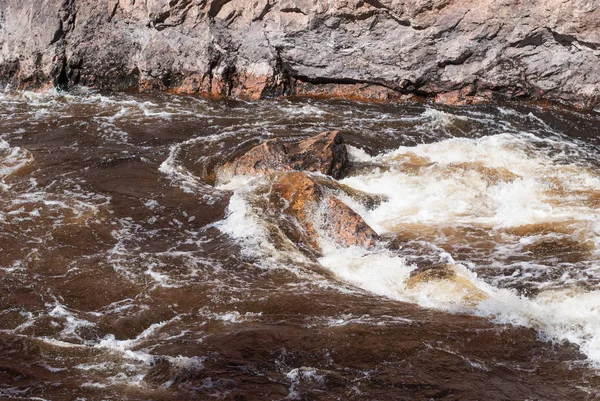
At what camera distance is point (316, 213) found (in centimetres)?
877

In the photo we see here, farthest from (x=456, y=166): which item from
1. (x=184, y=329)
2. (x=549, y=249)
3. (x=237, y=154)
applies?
(x=184, y=329)

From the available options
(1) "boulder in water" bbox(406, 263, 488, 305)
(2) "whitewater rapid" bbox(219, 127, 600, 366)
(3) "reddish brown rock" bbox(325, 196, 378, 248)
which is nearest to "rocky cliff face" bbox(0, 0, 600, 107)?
(2) "whitewater rapid" bbox(219, 127, 600, 366)

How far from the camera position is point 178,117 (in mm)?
14219

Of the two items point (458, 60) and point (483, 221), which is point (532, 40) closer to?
point (458, 60)

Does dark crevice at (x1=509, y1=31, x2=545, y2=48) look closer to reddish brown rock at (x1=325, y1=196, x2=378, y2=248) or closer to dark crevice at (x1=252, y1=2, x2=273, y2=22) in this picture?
dark crevice at (x1=252, y1=2, x2=273, y2=22)

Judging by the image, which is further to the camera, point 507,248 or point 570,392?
point 507,248

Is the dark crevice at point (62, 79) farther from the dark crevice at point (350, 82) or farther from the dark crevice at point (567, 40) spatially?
the dark crevice at point (567, 40)

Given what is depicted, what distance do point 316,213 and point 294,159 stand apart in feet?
6.55

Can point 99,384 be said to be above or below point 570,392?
below

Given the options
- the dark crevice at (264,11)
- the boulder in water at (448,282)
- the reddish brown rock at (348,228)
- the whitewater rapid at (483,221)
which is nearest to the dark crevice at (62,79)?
the dark crevice at (264,11)

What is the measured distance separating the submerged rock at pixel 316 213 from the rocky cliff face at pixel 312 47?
7186mm

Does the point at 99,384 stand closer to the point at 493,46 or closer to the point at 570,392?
the point at 570,392

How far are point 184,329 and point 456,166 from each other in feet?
20.7

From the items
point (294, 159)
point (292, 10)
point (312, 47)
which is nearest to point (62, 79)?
point (292, 10)
